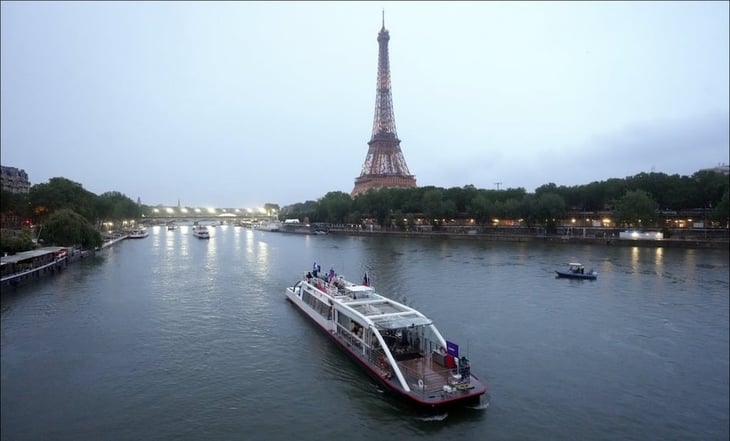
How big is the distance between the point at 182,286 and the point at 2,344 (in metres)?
15.1

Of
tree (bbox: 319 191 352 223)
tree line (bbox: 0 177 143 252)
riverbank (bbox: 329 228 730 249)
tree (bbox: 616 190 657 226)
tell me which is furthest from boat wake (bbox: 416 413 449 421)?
tree (bbox: 319 191 352 223)

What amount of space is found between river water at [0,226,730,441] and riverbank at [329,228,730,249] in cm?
2925

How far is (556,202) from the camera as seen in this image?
77.6m

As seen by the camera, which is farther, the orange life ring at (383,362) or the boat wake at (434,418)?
the orange life ring at (383,362)

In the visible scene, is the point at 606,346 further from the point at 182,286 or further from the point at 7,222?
the point at 7,222

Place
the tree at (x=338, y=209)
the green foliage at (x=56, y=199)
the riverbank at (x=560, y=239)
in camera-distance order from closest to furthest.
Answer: the riverbank at (x=560, y=239)
the green foliage at (x=56, y=199)
the tree at (x=338, y=209)

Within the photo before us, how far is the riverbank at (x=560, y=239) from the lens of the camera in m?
61.7

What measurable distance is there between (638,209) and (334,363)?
65.8 m

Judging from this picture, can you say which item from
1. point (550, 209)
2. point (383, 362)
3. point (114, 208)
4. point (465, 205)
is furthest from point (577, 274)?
point (114, 208)

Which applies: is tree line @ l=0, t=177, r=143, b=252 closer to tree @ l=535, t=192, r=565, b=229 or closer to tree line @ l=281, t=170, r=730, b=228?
tree line @ l=281, t=170, r=730, b=228

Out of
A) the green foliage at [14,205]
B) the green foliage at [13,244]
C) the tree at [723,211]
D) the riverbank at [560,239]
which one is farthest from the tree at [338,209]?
the green foliage at [13,244]

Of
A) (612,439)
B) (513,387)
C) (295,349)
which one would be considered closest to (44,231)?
(295,349)

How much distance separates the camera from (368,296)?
21141mm

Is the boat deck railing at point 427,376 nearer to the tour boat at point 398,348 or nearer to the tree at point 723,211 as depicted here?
the tour boat at point 398,348
